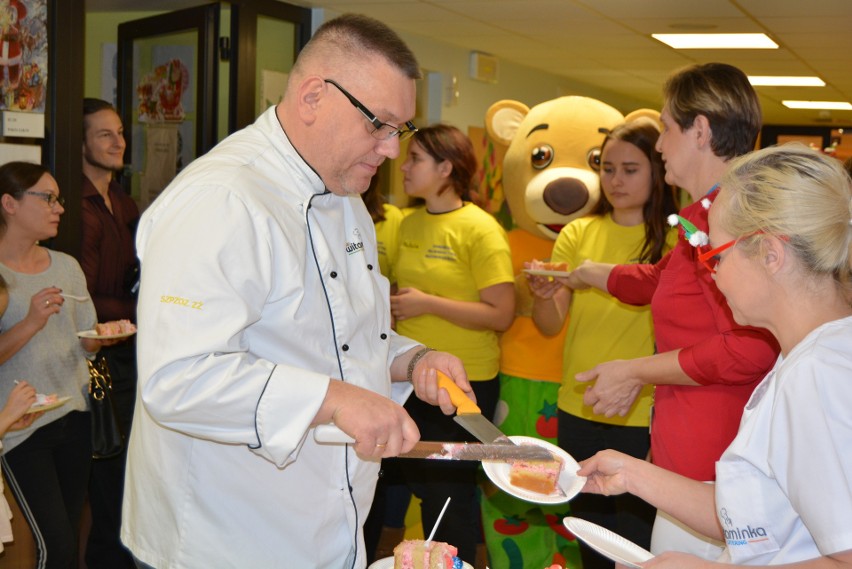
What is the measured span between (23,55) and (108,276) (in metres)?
0.90

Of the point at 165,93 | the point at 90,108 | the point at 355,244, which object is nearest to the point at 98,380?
the point at 90,108

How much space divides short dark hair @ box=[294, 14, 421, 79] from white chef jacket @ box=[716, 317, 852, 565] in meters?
0.84

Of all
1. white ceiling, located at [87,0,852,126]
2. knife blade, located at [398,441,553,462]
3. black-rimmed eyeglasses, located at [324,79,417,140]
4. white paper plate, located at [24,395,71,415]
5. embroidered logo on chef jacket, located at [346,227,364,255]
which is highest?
white ceiling, located at [87,0,852,126]

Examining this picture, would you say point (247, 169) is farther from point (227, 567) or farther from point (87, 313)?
point (87, 313)

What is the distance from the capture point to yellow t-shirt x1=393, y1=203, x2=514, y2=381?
327 cm

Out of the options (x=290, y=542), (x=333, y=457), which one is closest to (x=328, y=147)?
(x=333, y=457)

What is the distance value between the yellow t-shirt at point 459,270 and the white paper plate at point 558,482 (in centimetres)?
139

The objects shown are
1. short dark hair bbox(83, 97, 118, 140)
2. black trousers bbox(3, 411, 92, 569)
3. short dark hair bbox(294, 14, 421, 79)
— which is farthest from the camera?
short dark hair bbox(83, 97, 118, 140)

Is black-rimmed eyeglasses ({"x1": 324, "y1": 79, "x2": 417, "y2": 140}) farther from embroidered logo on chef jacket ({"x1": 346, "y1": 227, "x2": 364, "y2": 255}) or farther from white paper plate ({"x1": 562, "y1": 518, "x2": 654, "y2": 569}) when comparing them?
white paper plate ({"x1": 562, "y1": 518, "x2": 654, "y2": 569})

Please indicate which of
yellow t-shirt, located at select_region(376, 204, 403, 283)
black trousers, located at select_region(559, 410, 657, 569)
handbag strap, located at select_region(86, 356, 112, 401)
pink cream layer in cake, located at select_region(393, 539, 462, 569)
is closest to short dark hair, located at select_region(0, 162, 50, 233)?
handbag strap, located at select_region(86, 356, 112, 401)

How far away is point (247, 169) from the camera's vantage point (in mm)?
1520

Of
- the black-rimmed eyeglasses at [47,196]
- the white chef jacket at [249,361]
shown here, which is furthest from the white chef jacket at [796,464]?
the black-rimmed eyeglasses at [47,196]

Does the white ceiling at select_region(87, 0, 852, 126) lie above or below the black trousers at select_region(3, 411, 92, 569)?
above

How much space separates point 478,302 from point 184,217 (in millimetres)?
2022
